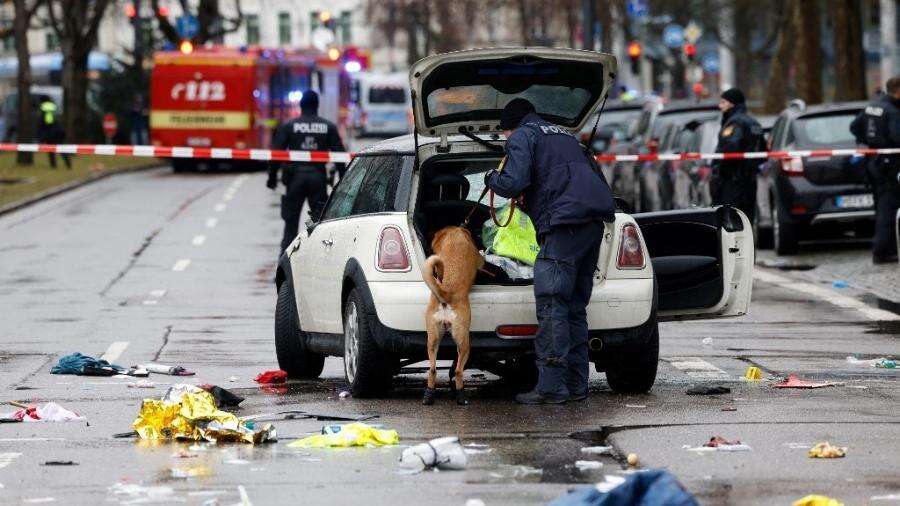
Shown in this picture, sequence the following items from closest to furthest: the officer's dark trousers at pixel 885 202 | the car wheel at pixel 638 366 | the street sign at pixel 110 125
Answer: the car wheel at pixel 638 366
the officer's dark trousers at pixel 885 202
the street sign at pixel 110 125

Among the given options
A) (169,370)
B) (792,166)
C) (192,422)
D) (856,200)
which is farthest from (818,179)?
(192,422)

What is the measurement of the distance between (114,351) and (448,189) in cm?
320

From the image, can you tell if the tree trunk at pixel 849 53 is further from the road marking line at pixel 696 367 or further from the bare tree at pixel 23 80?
the road marking line at pixel 696 367

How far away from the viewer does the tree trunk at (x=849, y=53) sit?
34250 millimetres

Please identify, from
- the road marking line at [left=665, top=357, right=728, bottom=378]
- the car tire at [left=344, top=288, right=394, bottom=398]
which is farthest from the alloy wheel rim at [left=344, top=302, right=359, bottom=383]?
the road marking line at [left=665, top=357, right=728, bottom=378]

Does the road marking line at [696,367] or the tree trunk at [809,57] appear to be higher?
the tree trunk at [809,57]

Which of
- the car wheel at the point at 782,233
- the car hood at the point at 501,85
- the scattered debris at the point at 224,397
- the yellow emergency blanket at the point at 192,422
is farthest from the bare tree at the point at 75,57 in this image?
the yellow emergency blanket at the point at 192,422

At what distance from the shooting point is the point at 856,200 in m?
20.7

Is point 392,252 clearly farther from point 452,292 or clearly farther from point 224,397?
point 224,397

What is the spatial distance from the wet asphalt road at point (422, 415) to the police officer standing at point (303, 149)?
30.5 inches

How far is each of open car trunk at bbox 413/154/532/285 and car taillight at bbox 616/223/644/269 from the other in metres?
0.55

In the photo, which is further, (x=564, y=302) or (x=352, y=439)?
(x=564, y=302)

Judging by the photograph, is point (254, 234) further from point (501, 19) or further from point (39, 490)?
point (501, 19)

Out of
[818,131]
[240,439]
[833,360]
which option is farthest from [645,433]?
[818,131]
